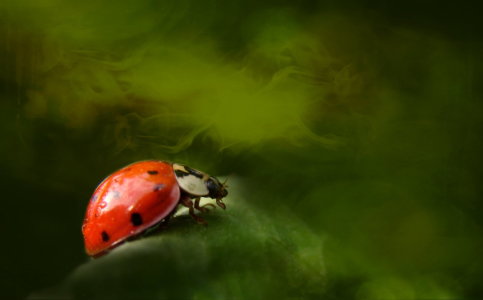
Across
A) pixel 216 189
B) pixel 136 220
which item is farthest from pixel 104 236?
pixel 216 189

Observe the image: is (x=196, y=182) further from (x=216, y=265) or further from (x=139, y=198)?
(x=216, y=265)

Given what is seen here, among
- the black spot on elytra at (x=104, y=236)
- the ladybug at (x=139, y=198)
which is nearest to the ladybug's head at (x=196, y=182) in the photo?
the ladybug at (x=139, y=198)

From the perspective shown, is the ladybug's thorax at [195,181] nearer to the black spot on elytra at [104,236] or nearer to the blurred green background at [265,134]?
the blurred green background at [265,134]

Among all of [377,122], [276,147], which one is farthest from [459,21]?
[276,147]

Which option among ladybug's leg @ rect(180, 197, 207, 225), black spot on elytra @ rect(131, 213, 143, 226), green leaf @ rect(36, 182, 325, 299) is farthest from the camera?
black spot on elytra @ rect(131, 213, 143, 226)

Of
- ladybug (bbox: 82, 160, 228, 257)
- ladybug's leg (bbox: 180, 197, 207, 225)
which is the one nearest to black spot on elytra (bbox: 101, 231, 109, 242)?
ladybug (bbox: 82, 160, 228, 257)

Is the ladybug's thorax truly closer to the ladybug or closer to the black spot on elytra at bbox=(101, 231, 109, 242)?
the ladybug

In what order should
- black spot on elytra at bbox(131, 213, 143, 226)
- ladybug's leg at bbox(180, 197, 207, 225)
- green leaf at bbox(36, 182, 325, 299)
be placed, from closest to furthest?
green leaf at bbox(36, 182, 325, 299)
ladybug's leg at bbox(180, 197, 207, 225)
black spot on elytra at bbox(131, 213, 143, 226)
